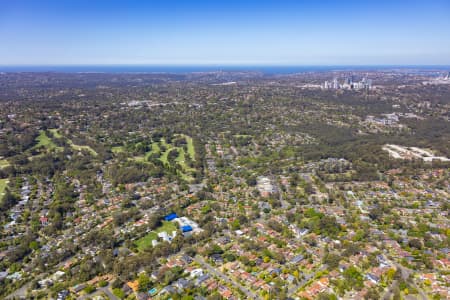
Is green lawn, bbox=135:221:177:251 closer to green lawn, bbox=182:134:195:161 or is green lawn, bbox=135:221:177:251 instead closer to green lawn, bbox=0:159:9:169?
green lawn, bbox=182:134:195:161

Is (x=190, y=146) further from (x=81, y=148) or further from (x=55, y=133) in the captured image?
(x=55, y=133)

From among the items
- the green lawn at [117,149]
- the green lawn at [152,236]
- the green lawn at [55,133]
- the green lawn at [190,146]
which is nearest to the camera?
the green lawn at [152,236]

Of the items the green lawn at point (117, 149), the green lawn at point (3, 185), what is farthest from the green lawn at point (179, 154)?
the green lawn at point (3, 185)

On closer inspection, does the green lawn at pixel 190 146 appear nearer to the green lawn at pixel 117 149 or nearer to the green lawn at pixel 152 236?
the green lawn at pixel 117 149

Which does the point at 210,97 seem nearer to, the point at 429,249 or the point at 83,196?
the point at 83,196

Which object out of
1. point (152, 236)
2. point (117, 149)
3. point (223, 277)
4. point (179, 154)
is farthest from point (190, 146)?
point (223, 277)

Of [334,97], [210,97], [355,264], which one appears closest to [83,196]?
[355,264]

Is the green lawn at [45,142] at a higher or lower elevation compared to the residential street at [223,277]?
higher

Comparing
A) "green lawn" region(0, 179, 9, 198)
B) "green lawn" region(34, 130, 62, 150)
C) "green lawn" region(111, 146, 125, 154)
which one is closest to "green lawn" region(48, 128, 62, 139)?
"green lawn" region(34, 130, 62, 150)
